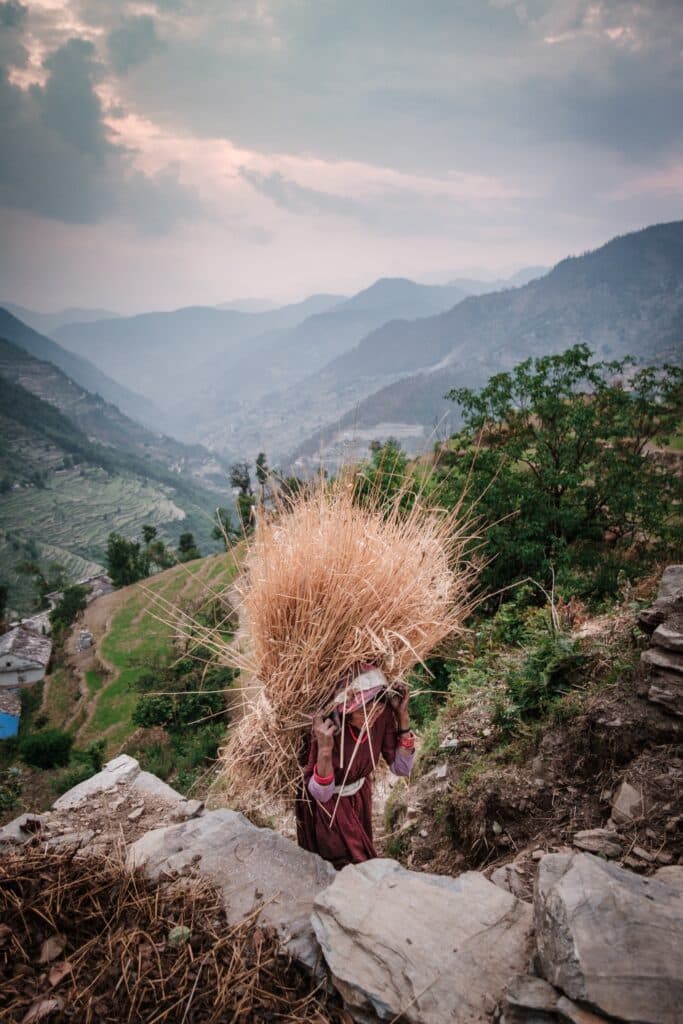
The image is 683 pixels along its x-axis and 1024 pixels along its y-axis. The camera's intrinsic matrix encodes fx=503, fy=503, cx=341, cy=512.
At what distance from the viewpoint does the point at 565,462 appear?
29.8 feet

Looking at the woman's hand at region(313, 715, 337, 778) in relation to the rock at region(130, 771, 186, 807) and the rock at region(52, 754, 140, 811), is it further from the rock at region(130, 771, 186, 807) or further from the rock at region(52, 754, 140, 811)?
the rock at region(52, 754, 140, 811)

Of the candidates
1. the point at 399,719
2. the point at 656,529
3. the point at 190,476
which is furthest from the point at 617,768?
the point at 190,476

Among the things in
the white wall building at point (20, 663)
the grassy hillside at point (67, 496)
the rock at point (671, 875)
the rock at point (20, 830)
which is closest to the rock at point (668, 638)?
the rock at point (671, 875)

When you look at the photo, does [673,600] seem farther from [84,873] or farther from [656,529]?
[656,529]

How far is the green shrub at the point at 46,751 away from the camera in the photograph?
80.5 feet

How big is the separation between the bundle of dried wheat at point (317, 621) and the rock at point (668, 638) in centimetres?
124

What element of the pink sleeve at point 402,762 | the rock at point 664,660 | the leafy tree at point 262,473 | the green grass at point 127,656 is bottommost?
the green grass at point 127,656

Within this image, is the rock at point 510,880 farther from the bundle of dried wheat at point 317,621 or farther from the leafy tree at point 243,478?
the leafy tree at point 243,478

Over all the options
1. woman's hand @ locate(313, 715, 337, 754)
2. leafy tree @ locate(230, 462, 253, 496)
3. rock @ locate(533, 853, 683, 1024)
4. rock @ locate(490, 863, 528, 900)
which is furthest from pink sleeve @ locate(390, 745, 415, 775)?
leafy tree @ locate(230, 462, 253, 496)

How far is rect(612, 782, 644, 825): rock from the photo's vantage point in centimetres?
231

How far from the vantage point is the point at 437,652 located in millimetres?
2674

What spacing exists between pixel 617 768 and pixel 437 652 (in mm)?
1115

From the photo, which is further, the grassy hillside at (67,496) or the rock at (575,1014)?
the grassy hillside at (67,496)

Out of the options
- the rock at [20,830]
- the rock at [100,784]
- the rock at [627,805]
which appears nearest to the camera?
the rock at [627,805]
